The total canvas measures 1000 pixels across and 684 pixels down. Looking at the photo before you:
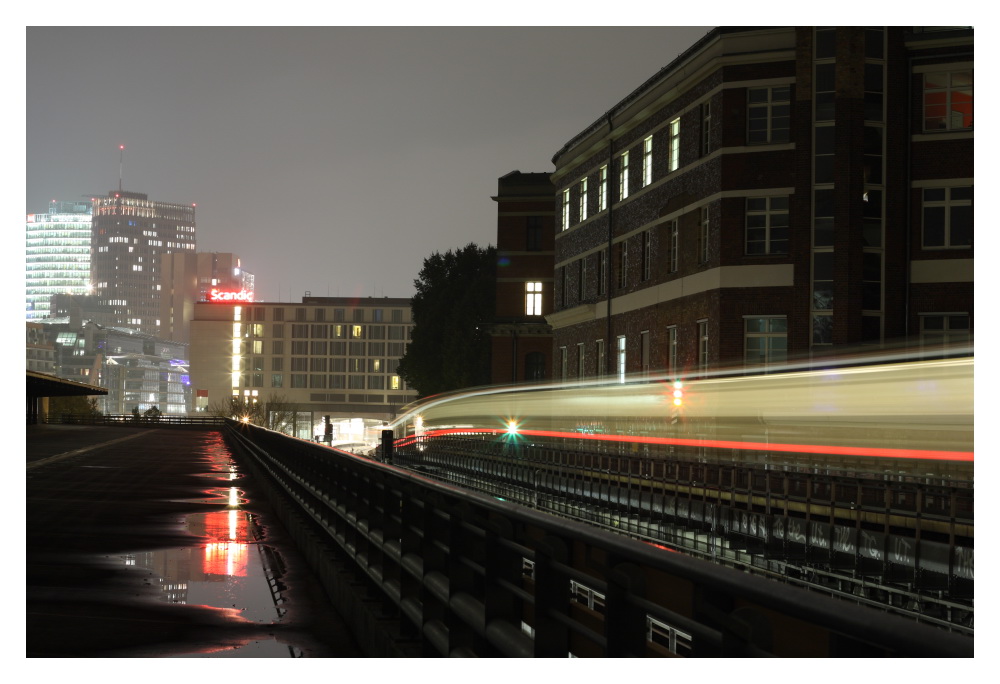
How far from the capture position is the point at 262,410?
169 meters

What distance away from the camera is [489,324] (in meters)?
76.7

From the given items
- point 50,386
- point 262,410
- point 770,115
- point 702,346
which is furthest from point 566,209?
point 262,410

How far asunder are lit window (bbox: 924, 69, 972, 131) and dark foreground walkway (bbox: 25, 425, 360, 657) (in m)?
27.1

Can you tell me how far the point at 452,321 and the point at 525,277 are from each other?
57.4ft

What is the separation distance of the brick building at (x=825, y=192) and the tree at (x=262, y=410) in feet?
349

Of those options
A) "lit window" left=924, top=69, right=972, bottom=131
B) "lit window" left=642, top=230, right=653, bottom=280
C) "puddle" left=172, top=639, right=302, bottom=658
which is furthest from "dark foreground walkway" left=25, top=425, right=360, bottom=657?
"lit window" left=924, top=69, right=972, bottom=131

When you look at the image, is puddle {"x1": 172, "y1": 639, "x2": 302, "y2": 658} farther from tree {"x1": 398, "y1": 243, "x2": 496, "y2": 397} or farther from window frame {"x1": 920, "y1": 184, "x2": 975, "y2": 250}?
tree {"x1": 398, "y1": 243, "x2": 496, "y2": 397}

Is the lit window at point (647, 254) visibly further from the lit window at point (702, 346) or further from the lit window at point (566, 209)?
the lit window at point (566, 209)

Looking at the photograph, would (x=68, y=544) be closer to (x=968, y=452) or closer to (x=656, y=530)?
(x=656, y=530)

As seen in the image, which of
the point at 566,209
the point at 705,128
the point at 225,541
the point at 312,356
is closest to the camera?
the point at 225,541

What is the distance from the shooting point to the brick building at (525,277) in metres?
76.2

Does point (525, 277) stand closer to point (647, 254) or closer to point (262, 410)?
point (647, 254)
